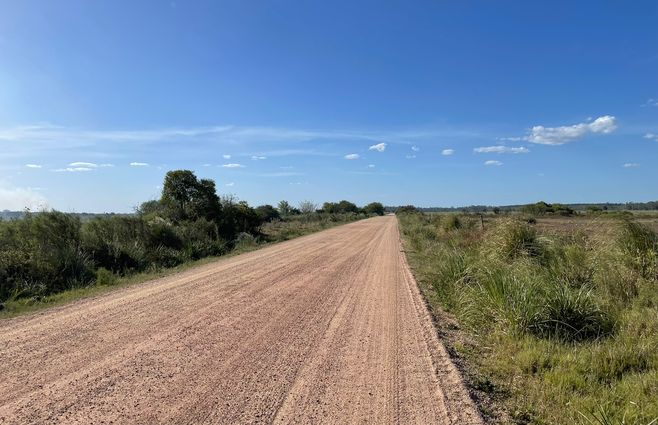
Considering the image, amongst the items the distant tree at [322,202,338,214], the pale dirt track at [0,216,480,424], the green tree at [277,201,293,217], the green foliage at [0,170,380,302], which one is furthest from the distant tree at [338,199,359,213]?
the pale dirt track at [0,216,480,424]

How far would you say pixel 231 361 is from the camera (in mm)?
6348

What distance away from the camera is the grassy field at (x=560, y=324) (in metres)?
4.88

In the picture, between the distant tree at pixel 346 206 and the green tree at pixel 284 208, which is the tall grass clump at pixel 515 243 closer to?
the green tree at pixel 284 208

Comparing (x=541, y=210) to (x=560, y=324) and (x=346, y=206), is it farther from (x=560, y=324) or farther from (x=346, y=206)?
(x=346, y=206)

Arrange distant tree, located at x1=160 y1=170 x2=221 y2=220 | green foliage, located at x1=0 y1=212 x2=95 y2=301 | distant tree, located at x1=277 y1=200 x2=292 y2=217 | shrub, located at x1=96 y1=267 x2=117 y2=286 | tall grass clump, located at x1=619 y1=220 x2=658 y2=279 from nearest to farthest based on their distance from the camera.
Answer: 1. tall grass clump, located at x1=619 y1=220 x2=658 y2=279
2. green foliage, located at x1=0 y1=212 x2=95 y2=301
3. shrub, located at x1=96 y1=267 x2=117 y2=286
4. distant tree, located at x1=160 y1=170 x2=221 y2=220
5. distant tree, located at x1=277 y1=200 x2=292 y2=217

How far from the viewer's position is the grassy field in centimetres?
488

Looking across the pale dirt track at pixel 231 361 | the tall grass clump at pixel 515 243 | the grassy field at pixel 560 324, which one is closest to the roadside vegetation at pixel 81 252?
the pale dirt track at pixel 231 361

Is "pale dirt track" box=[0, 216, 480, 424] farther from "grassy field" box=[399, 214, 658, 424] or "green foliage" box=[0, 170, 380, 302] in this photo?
"green foliage" box=[0, 170, 380, 302]

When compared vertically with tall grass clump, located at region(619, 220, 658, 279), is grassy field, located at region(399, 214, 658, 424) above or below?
below

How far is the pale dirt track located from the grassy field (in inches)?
23.6

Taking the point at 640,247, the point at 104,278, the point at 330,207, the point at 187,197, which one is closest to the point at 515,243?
the point at 640,247

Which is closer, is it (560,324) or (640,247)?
(560,324)

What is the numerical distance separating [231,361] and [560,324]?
16.9 feet

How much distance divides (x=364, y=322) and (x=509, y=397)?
12.6 ft
